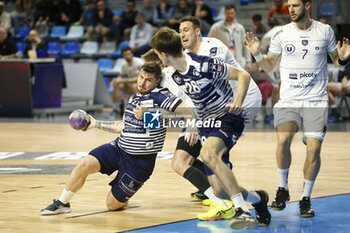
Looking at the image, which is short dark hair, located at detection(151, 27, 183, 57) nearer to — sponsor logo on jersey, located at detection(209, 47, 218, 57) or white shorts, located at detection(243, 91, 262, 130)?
sponsor logo on jersey, located at detection(209, 47, 218, 57)

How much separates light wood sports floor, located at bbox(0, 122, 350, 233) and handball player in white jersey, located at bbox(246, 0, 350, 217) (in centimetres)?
105

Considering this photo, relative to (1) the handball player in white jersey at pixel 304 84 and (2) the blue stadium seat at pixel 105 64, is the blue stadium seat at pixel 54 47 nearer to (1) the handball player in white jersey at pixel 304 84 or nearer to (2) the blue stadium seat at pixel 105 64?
(2) the blue stadium seat at pixel 105 64

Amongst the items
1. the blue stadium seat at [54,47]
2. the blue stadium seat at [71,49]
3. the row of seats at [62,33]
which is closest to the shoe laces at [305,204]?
the blue stadium seat at [71,49]

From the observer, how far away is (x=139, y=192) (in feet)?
32.8

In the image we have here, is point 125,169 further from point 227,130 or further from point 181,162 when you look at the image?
point 227,130

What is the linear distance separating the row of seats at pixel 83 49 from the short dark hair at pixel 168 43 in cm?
1572

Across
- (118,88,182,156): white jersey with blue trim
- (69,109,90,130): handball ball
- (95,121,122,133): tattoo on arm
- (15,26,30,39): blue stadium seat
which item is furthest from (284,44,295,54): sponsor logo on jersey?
(15,26,30,39): blue stadium seat

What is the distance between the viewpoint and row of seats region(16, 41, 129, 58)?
2434cm

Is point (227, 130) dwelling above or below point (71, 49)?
above

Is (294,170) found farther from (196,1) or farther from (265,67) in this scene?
(196,1)

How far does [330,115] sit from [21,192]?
9.46 metres

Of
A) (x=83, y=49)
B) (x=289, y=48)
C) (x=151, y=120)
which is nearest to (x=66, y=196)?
(x=151, y=120)

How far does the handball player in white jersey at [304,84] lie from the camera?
28.0ft

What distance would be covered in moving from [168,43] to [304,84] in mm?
1479
